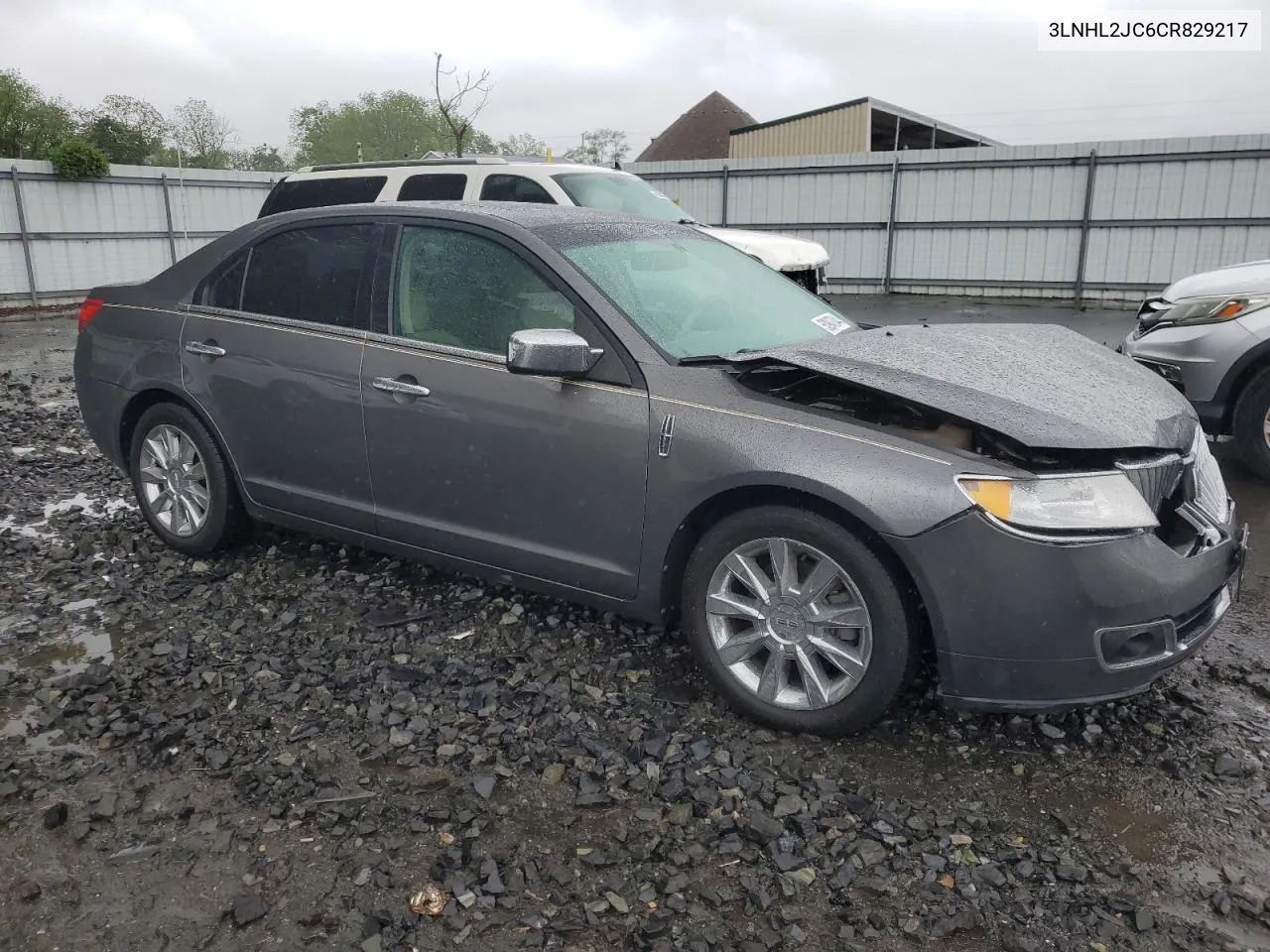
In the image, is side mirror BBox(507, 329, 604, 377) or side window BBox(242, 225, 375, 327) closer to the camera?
side mirror BBox(507, 329, 604, 377)

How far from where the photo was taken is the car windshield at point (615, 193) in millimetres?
8844

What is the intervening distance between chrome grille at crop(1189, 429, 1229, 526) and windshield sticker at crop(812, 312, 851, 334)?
1425 mm

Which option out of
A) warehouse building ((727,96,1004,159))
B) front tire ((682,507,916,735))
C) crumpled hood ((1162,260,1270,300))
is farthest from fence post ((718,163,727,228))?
front tire ((682,507,916,735))

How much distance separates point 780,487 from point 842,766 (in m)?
0.88

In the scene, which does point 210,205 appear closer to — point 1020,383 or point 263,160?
point 1020,383

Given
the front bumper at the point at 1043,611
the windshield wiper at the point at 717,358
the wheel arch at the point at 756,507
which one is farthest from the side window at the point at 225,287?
the front bumper at the point at 1043,611

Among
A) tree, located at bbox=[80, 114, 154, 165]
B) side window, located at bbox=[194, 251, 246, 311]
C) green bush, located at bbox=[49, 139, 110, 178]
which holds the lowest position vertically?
side window, located at bbox=[194, 251, 246, 311]

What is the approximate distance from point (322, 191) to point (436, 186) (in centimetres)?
130

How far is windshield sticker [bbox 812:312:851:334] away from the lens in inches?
164

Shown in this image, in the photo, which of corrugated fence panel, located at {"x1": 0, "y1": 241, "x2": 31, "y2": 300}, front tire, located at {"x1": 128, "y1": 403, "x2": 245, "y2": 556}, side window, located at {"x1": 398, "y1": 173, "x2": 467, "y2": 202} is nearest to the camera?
front tire, located at {"x1": 128, "y1": 403, "x2": 245, "y2": 556}

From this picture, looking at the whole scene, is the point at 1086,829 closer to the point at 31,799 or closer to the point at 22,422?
the point at 31,799

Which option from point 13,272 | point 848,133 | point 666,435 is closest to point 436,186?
point 666,435

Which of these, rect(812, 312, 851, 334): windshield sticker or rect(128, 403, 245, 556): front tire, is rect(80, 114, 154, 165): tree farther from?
rect(812, 312, 851, 334): windshield sticker

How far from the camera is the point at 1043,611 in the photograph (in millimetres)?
2764
